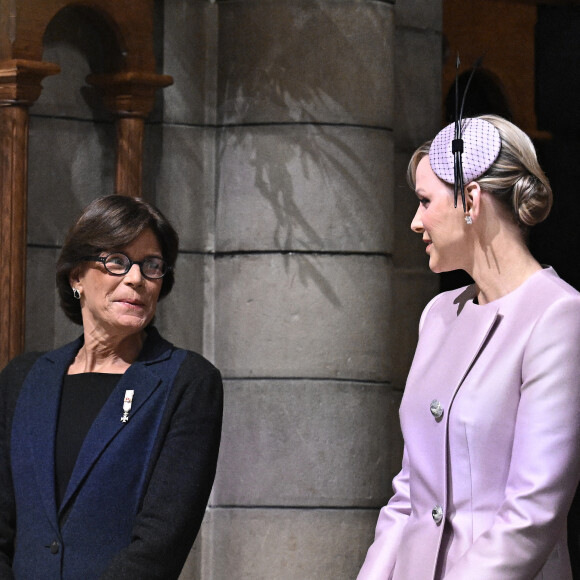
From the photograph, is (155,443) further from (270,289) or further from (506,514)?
(270,289)

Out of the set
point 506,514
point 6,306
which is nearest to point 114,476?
point 506,514

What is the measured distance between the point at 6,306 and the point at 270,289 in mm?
950

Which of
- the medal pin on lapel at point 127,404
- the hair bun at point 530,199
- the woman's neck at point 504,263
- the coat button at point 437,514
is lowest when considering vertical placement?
the coat button at point 437,514

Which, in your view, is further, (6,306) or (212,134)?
(212,134)

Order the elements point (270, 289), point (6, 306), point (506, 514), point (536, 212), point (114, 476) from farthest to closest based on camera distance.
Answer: point (270, 289), point (6, 306), point (114, 476), point (536, 212), point (506, 514)

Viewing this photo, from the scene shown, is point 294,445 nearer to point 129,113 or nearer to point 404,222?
point 404,222

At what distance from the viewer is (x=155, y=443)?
3.19 meters

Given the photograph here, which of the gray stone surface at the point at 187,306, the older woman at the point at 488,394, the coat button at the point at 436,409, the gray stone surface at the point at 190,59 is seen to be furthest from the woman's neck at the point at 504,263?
the gray stone surface at the point at 190,59

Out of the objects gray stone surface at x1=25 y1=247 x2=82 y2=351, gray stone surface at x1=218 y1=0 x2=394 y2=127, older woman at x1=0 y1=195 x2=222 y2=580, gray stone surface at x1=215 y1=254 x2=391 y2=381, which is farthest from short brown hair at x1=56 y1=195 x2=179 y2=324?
gray stone surface at x1=218 y1=0 x2=394 y2=127

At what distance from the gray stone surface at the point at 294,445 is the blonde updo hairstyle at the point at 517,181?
7.72ft

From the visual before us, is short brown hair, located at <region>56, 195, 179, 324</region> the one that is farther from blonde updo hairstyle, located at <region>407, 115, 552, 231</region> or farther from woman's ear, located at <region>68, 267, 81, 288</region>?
blonde updo hairstyle, located at <region>407, 115, 552, 231</region>

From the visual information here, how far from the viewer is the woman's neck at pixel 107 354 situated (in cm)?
339

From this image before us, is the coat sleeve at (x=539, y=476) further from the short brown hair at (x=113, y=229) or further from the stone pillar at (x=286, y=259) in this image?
the stone pillar at (x=286, y=259)

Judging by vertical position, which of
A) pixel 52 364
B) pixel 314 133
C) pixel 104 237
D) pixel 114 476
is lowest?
pixel 114 476
